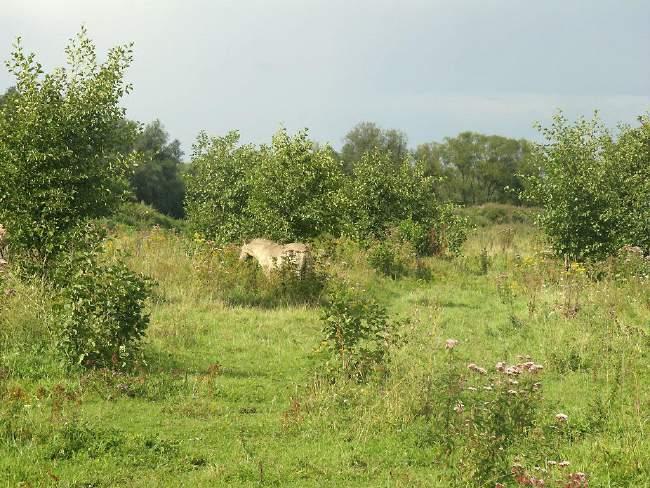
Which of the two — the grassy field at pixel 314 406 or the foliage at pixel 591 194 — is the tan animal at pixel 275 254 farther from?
the foliage at pixel 591 194

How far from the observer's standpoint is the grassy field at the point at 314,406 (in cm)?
604

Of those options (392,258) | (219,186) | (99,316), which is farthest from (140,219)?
(99,316)

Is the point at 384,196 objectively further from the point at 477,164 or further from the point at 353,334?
the point at 477,164

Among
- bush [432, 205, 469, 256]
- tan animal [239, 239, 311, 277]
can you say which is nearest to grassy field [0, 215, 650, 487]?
tan animal [239, 239, 311, 277]

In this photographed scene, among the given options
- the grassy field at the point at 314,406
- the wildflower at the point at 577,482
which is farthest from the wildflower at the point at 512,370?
the wildflower at the point at 577,482

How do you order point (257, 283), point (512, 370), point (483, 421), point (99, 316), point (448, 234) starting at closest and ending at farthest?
1. point (483, 421)
2. point (512, 370)
3. point (99, 316)
4. point (257, 283)
5. point (448, 234)

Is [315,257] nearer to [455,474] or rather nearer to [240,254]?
[240,254]

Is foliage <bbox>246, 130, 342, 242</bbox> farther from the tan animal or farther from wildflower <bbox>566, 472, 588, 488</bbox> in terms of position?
wildflower <bbox>566, 472, 588, 488</bbox>

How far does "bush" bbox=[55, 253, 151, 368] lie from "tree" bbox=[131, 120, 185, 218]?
41367mm

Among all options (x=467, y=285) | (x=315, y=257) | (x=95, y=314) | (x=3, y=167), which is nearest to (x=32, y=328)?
(x=95, y=314)

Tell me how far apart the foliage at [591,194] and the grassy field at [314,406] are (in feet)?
15.4

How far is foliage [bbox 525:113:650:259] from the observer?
59.7 feet

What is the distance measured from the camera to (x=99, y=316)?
9039 millimetres

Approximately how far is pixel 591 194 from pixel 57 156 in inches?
539
